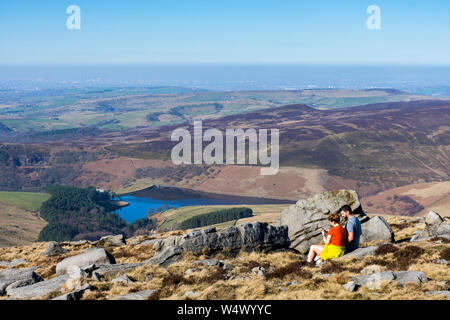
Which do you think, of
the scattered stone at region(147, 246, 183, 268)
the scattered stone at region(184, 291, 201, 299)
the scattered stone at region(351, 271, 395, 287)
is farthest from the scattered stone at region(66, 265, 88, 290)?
the scattered stone at region(351, 271, 395, 287)

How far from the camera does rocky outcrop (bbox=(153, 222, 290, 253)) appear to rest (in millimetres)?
30242

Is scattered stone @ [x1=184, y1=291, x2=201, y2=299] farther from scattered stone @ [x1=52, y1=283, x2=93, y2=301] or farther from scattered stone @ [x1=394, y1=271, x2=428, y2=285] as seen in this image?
scattered stone @ [x1=394, y1=271, x2=428, y2=285]

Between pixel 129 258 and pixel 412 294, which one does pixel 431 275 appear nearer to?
pixel 412 294

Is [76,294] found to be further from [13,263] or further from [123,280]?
[13,263]

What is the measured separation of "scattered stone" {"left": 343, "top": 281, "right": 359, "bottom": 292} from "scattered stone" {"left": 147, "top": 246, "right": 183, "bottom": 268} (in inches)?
516

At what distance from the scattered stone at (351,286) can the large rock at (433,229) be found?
17.8 metres

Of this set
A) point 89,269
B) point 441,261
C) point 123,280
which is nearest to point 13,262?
point 89,269

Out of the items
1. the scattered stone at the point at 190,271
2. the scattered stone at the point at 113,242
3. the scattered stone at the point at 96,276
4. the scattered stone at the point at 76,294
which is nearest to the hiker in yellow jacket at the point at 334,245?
the scattered stone at the point at 190,271

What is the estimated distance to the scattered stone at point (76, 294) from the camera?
1896 cm

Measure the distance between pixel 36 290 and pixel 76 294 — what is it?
4151mm

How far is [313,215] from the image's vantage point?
127 ft
